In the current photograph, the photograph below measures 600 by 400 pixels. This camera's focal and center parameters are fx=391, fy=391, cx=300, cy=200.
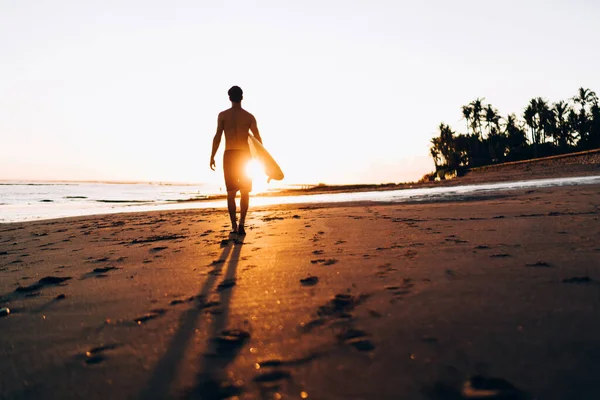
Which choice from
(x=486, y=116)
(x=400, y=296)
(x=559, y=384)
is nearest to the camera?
(x=559, y=384)

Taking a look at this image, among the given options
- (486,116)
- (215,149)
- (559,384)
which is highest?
(486,116)

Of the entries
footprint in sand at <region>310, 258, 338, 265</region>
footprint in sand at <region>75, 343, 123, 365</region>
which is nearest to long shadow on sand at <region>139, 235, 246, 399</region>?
footprint in sand at <region>75, 343, 123, 365</region>

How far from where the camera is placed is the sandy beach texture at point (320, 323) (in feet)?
4.69

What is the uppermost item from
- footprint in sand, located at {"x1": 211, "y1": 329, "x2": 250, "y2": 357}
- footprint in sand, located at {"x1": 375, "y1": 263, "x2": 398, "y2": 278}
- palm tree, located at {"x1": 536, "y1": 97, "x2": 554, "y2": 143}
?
palm tree, located at {"x1": 536, "y1": 97, "x2": 554, "y2": 143}

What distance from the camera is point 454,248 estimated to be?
359cm

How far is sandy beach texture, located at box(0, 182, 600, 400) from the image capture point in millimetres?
1431

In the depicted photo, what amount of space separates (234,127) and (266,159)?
0.80 meters

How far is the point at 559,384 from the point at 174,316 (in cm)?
186

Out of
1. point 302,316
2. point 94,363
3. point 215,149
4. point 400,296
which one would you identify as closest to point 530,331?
point 400,296

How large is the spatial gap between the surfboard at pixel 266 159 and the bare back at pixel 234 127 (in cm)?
24

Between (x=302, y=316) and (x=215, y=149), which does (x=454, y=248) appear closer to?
(x=302, y=316)

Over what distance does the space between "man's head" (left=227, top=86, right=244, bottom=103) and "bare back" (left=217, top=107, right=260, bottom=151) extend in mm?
128

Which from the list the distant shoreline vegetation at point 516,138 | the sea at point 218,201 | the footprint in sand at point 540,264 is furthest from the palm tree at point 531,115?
the footprint in sand at point 540,264

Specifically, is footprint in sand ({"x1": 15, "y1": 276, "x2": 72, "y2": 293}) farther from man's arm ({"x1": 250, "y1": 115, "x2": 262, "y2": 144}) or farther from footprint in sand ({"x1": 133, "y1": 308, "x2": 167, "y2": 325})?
man's arm ({"x1": 250, "y1": 115, "x2": 262, "y2": 144})
